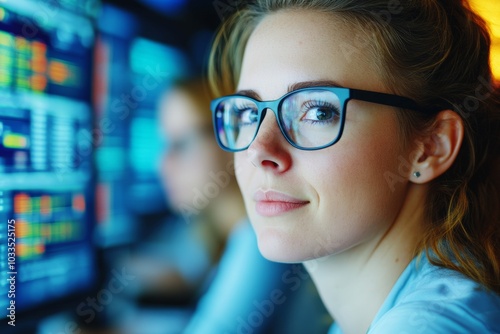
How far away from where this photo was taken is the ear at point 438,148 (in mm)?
1027

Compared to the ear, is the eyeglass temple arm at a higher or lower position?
higher

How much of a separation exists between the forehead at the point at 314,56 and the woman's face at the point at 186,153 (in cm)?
76

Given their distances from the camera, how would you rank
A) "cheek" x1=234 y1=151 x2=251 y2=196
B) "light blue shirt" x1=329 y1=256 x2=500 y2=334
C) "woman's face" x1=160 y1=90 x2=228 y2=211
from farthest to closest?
1. "woman's face" x1=160 y1=90 x2=228 y2=211
2. "cheek" x1=234 y1=151 x2=251 y2=196
3. "light blue shirt" x1=329 y1=256 x2=500 y2=334

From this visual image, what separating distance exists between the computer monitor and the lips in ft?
1.69

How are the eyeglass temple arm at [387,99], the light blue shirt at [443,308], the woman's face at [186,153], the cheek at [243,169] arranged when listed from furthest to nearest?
1. the woman's face at [186,153]
2. the cheek at [243,169]
3. the eyeglass temple arm at [387,99]
4. the light blue shirt at [443,308]

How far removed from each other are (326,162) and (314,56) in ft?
0.74

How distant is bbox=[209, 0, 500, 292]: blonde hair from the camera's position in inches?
39.6

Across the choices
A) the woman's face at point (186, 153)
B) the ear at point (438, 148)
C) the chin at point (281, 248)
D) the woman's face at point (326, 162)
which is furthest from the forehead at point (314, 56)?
the woman's face at point (186, 153)

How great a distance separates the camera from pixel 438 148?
3.41 ft

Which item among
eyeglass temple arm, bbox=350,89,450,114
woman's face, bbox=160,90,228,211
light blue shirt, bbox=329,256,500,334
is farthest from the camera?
woman's face, bbox=160,90,228,211

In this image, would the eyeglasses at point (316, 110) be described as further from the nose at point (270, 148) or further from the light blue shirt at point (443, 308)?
the light blue shirt at point (443, 308)

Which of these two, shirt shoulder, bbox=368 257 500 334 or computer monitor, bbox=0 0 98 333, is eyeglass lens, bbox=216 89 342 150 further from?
computer monitor, bbox=0 0 98 333

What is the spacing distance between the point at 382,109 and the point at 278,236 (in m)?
0.35

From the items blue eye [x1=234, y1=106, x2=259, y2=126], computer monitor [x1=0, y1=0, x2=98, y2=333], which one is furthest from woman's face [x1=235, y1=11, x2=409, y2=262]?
computer monitor [x1=0, y1=0, x2=98, y2=333]
